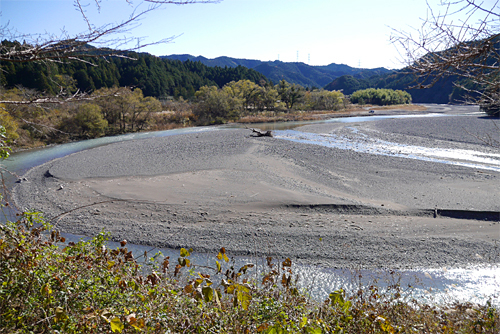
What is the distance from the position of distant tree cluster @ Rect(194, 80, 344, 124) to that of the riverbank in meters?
29.8

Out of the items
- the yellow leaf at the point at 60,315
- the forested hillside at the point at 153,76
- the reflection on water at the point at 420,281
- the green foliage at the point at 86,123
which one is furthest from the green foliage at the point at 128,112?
the yellow leaf at the point at 60,315

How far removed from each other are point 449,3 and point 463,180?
37.1ft

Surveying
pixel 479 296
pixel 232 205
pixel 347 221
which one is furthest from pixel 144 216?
pixel 479 296

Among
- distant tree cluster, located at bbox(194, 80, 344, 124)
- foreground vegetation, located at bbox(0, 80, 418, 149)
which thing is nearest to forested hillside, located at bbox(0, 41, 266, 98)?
foreground vegetation, located at bbox(0, 80, 418, 149)

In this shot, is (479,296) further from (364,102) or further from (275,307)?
(364,102)

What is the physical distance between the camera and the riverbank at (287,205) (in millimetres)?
6906

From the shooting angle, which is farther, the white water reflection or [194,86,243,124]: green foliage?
[194,86,243,124]: green foliage

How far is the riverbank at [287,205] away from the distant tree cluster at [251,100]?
29771mm

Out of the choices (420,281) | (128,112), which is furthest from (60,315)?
(128,112)

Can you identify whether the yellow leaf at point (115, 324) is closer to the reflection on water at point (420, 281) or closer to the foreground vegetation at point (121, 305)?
the foreground vegetation at point (121, 305)

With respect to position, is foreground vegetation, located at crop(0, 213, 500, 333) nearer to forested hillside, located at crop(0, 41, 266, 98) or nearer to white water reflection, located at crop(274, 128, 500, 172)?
white water reflection, located at crop(274, 128, 500, 172)

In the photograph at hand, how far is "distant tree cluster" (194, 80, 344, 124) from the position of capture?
1736 inches

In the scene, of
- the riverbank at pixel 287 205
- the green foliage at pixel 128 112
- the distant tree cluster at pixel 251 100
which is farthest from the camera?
the distant tree cluster at pixel 251 100

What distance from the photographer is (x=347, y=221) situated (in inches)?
320
